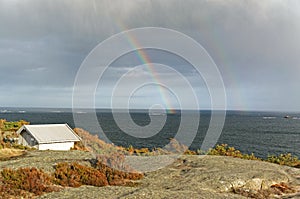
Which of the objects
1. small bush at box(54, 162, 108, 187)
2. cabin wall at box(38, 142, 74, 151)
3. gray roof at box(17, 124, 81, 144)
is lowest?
cabin wall at box(38, 142, 74, 151)

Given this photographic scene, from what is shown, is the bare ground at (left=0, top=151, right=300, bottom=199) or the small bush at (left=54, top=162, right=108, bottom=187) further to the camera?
the small bush at (left=54, top=162, right=108, bottom=187)

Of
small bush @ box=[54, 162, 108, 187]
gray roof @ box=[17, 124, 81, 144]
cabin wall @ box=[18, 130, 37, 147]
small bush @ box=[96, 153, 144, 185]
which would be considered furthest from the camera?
cabin wall @ box=[18, 130, 37, 147]

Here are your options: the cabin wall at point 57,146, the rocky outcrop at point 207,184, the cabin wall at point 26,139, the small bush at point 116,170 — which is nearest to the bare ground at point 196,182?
the rocky outcrop at point 207,184

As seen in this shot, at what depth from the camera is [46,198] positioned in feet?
39.1

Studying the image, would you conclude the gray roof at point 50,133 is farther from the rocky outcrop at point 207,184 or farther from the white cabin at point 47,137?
the rocky outcrop at point 207,184

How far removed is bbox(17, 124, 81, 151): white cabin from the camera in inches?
1282

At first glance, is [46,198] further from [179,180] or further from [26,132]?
[26,132]

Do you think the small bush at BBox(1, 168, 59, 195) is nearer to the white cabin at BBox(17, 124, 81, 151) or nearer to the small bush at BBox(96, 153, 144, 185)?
the small bush at BBox(96, 153, 144, 185)

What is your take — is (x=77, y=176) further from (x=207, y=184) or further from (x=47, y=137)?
(x=47, y=137)

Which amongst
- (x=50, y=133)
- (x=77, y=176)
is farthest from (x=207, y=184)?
(x=50, y=133)

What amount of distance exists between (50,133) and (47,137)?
3.63ft

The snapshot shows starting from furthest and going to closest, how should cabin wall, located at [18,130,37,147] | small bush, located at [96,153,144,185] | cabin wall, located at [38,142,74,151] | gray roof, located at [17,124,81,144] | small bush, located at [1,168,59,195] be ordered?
cabin wall, located at [18,130,37,147]
gray roof, located at [17,124,81,144]
cabin wall, located at [38,142,74,151]
small bush, located at [96,153,144,185]
small bush, located at [1,168,59,195]

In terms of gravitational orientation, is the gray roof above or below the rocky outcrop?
above

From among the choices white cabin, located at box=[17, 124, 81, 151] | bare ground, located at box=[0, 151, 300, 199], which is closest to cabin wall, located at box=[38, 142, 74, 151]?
white cabin, located at box=[17, 124, 81, 151]
